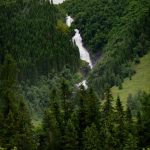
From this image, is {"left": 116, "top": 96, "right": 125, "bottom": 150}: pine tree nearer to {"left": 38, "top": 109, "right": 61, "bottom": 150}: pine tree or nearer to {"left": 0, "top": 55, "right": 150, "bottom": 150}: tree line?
{"left": 0, "top": 55, "right": 150, "bottom": 150}: tree line

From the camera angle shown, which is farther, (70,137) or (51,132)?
(51,132)

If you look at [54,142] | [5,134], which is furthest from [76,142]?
[5,134]

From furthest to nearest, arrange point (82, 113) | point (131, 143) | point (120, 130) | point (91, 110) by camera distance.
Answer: point (82, 113) < point (91, 110) < point (120, 130) < point (131, 143)

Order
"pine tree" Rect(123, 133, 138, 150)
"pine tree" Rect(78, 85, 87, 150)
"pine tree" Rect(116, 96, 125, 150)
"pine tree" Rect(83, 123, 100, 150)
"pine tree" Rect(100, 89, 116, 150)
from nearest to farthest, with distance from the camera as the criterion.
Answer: "pine tree" Rect(123, 133, 138, 150) < "pine tree" Rect(83, 123, 100, 150) < "pine tree" Rect(100, 89, 116, 150) < "pine tree" Rect(116, 96, 125, 150) < "pine tree" Rect(78, 85, 87, 150)

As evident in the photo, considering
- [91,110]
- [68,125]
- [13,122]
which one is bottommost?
[13,122]

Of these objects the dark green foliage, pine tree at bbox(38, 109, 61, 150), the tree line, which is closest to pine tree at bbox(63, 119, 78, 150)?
the tree line

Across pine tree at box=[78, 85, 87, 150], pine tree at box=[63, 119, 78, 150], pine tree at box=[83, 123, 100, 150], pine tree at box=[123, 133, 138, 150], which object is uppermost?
pine tree at box=[78, 85, 87, 150]

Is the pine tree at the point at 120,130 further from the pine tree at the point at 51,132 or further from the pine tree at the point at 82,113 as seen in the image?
the pine tree at the point at 51,132

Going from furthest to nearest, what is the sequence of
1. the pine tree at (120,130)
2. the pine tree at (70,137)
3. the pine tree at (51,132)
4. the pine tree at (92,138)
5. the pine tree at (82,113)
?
the pine tree at (82,113) < the pine tree at (51,132) < the pine tree at (70,137) < the pine tree at (120,130) < the pine tree at (92,138)

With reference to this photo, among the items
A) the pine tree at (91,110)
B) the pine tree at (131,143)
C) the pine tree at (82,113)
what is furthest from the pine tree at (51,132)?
the pine tree at (131,143)

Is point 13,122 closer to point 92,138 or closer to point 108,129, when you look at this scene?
point 92,138

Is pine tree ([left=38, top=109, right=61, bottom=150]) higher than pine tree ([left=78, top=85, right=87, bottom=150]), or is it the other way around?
pine tree ([left=78, top=85, right=87, bottom=150])

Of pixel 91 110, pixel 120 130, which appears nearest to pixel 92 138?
pixel 120 130

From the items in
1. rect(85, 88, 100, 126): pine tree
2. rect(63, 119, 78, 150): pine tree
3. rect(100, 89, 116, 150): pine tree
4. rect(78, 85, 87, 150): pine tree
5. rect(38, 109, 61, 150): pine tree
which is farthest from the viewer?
rect(78, 85, 87, 150): pine tree
